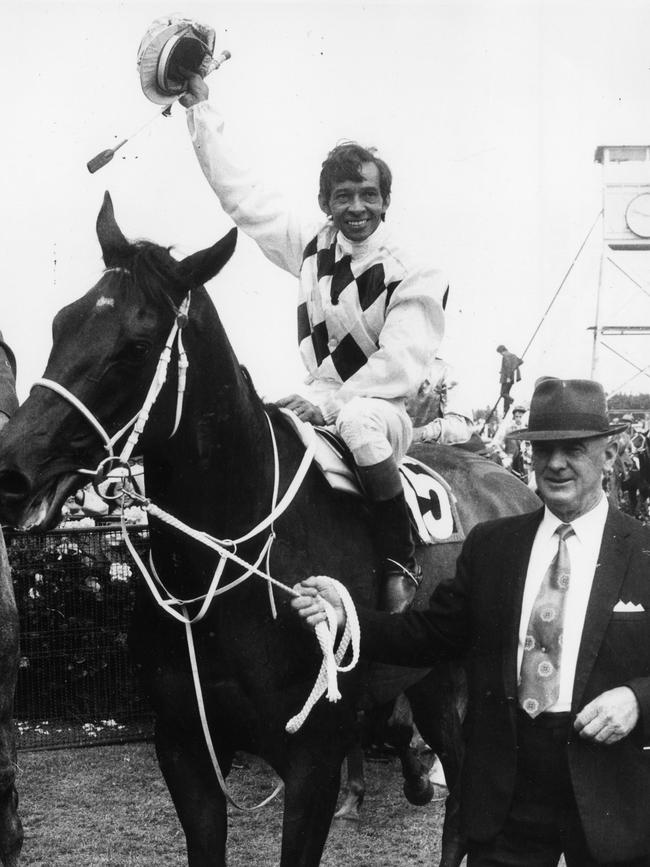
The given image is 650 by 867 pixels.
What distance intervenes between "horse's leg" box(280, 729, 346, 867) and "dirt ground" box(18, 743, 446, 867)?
1.84 meters

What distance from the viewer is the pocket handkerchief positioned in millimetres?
2746

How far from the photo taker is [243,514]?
3.53 meters

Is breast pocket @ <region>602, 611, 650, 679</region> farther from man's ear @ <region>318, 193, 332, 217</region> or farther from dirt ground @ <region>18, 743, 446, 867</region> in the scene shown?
dirt ground @ <region>18, 743, 446, 867</region>

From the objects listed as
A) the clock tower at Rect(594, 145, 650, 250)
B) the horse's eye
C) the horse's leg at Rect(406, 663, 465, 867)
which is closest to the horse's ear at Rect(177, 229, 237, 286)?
the horse's eye

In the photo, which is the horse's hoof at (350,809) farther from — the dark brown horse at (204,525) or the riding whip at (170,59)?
the riding whip at (170,59)

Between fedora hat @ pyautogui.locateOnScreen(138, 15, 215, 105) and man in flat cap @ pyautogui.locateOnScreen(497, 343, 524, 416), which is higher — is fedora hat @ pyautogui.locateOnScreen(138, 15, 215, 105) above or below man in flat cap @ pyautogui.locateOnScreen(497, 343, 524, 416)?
below

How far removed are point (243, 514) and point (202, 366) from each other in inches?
20.8

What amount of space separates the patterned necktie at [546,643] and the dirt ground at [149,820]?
9.14 feet

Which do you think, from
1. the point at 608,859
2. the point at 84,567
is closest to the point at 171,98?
the point at 608,859

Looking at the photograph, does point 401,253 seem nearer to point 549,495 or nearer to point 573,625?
point 549,495

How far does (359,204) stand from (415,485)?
125 cm

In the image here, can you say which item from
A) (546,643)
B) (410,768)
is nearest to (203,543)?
(546,643)

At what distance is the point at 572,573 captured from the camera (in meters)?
2.82

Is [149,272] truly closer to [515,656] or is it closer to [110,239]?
[110,239]
